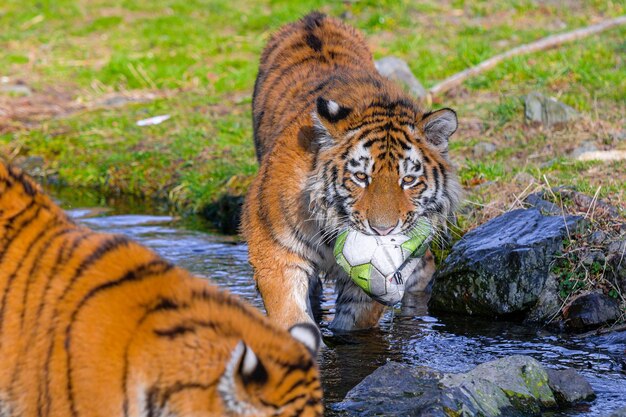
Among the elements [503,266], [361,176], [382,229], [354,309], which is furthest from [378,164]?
[503,266]

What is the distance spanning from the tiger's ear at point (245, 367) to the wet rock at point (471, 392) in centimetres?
161

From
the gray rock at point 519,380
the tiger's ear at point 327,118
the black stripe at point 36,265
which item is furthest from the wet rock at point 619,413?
the black stripe at point 36,265

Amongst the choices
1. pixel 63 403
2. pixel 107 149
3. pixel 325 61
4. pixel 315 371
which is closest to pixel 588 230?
pixel 325 61

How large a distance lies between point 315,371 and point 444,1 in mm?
11908

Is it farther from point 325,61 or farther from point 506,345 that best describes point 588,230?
point 325,61

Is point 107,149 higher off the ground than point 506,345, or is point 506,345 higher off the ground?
point 107,149

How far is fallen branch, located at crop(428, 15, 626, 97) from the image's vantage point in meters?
10.3

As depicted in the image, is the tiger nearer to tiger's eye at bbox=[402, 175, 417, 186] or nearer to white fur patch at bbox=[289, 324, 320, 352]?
white fur patch at bbox=[289, 324, 320, 352]

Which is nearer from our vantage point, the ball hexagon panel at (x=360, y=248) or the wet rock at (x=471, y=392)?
the wet rock at (x=471, y=392)

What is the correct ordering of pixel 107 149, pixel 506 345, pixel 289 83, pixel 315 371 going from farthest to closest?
pixel 107 149, pixel 289 83, pixel 506 345, pixel 315 371

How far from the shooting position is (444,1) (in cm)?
1449

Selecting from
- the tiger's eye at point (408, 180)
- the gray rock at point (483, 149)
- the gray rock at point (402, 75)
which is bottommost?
the tiger's eye at point (408, 180)

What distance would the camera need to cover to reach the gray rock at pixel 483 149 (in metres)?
8.35

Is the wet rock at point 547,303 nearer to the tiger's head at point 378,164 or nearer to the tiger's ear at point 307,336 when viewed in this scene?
the tiger's head at point 378,164
